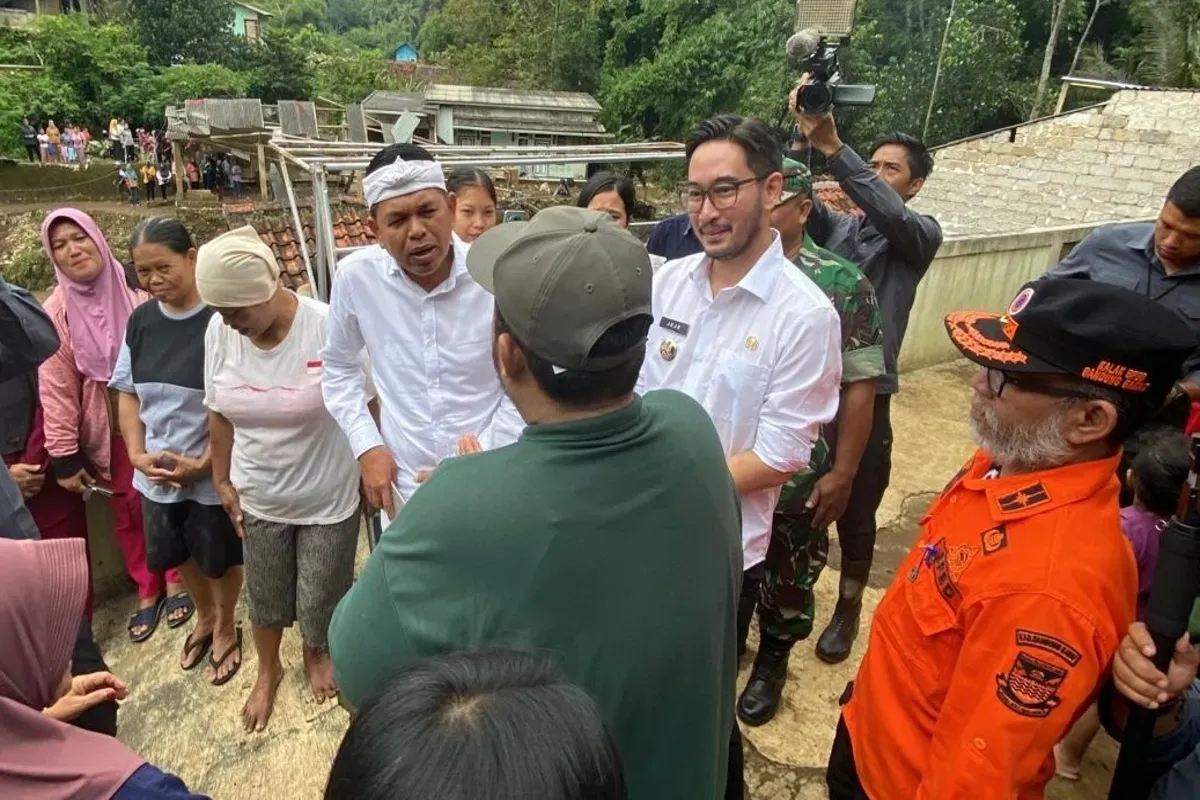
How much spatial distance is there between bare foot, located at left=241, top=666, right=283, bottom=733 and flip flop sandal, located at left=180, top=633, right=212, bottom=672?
37 centimetres

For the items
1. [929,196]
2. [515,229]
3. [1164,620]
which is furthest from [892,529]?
[929,196]

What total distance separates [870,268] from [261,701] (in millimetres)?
2916

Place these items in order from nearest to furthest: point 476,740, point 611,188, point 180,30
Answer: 1. point 476,740
2. point 611,188
3. point 180,30

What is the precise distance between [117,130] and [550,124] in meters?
15.6

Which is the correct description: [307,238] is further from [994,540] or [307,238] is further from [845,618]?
[994,540]

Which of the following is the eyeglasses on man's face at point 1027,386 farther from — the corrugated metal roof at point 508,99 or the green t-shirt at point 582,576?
the corrugated metal roof at point 508,99

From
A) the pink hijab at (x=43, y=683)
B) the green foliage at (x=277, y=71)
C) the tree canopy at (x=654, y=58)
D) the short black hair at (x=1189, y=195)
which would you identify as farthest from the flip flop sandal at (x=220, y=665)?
the green foliage at (x=277, y=71)

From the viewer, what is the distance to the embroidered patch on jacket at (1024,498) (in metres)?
1.37

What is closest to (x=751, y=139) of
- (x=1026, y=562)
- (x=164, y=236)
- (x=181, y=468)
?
(x=1026, y=562)

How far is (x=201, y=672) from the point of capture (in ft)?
9.84

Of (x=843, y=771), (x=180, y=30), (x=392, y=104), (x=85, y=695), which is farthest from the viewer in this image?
(x=180, y=30)

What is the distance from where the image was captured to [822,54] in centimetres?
292

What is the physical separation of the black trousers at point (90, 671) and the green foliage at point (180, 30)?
36.9 meters

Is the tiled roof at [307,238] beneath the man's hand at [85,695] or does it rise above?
above
